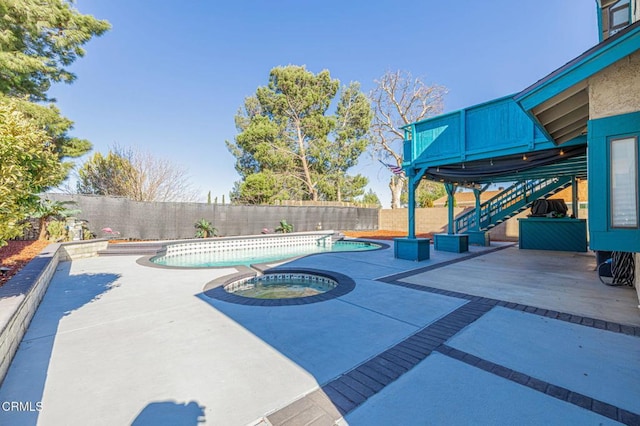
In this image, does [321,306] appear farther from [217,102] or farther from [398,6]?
[217,102]

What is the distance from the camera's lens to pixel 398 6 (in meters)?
10.4

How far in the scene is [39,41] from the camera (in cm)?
883

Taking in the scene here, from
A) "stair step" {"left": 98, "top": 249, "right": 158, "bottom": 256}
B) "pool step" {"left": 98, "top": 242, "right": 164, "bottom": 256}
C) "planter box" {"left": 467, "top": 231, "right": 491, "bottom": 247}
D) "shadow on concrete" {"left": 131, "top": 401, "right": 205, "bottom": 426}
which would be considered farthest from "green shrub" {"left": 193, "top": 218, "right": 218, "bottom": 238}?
"planter box" {"left": 467, "top": 231, "right": 491, "bottom": 247}

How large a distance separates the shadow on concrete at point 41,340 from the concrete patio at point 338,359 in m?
Answer: 0.01

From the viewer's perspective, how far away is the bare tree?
18.4 metres

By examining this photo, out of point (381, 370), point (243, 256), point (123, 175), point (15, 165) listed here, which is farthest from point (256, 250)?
point (123, 175)

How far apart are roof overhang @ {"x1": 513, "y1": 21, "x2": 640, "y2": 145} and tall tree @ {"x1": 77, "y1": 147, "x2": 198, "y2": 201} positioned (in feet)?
59.0

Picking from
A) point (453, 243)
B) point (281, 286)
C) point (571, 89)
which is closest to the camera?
point (571, 89)

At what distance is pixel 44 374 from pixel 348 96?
67.2 ft

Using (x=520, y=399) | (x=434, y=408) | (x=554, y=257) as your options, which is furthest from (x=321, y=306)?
(x=554, y=257)

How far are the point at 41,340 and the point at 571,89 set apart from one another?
6.20 meters

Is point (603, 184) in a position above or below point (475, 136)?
below

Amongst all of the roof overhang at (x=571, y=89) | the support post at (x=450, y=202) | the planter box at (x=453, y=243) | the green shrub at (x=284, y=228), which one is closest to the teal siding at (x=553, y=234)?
the support post at (x=450, y=202)

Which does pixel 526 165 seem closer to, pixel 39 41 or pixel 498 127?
pixel 498 127
